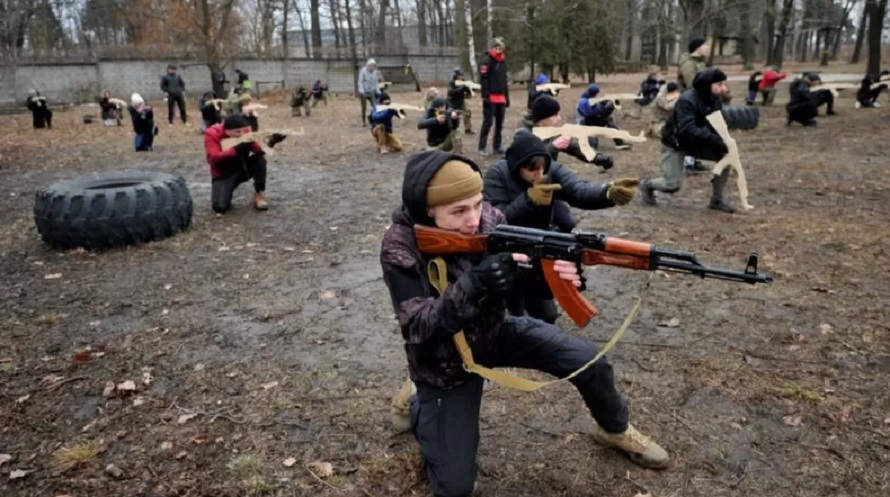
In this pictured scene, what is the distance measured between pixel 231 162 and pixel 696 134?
6.02 meters

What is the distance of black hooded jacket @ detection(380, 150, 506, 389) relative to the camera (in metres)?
2.67

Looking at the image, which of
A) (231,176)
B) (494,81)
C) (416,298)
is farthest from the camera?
(494,81)

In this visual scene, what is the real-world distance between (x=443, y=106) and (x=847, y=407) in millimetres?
9610

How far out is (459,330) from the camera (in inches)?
108

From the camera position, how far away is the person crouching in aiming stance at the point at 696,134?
7.76m

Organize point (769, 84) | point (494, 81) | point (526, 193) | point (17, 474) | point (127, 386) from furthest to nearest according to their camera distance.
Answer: point (769, 84), point (494, 81), point (127, 386), point (526, 193), point (17, 474)

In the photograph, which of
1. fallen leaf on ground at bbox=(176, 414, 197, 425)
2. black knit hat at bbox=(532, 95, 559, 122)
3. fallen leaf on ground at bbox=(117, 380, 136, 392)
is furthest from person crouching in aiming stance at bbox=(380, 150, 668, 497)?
black knit hat at bbox=(532, 95, 559, 122)

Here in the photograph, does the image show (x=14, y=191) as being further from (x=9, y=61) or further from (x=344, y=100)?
(x=344, y=100)

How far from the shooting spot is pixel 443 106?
485 inches

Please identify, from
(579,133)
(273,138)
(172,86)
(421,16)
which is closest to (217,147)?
(273,138)

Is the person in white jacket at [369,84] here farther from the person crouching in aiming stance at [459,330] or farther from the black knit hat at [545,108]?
the person crouching in aiming stance at [459,330]

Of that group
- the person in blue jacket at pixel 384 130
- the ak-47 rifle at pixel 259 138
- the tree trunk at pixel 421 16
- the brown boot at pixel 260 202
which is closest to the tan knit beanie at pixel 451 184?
the ak-47 rifle at pixel 259 138

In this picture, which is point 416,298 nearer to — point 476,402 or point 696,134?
point 476,402

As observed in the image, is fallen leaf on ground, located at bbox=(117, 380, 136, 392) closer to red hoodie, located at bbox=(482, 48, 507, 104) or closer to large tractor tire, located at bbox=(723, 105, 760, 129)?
red hoodie, located at bbox=(482, 48, 507, 104)
